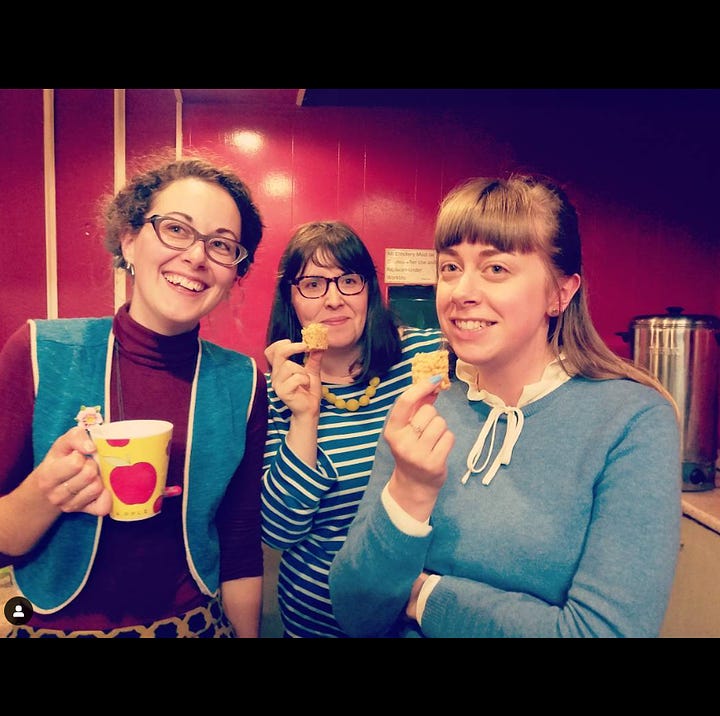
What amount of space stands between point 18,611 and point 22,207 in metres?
0.70

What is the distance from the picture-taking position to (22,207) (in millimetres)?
966

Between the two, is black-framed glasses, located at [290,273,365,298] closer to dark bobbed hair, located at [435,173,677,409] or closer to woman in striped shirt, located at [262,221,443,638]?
woman in striped shirt, located at [262,221,443,638]

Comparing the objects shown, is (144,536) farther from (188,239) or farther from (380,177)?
(380,177)

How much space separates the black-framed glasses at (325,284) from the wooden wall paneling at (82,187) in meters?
0.34

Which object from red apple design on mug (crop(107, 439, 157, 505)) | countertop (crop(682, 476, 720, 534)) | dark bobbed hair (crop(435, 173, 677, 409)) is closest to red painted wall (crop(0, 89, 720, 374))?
dark bobbed hair (crop(435, 173, 677, 409))

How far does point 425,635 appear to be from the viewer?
82 cm

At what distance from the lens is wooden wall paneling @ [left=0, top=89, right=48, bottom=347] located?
94 centimetres

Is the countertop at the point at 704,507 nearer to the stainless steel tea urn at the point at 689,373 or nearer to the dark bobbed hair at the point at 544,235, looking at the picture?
the stainless steel tea urn at the point at 689,373

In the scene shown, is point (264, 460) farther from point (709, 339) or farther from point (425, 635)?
point (709, 339)

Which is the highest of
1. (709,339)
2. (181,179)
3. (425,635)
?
(181,179)

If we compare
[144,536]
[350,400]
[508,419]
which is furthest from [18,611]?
[508,419]

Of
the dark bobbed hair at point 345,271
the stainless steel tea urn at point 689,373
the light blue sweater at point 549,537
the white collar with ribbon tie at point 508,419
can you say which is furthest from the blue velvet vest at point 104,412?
the stainless steel tea urn at point 689,373

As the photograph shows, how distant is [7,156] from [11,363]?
16.8 inches
